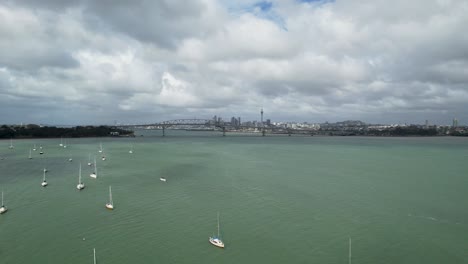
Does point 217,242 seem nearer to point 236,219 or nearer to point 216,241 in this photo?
point 216,241

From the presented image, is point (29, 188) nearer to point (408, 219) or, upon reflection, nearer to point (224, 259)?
point (224, 259)

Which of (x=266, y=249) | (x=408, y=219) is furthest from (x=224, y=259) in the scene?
(x=408, y=219)

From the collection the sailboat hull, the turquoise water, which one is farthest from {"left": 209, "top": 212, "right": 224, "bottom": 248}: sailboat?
the turquoise water

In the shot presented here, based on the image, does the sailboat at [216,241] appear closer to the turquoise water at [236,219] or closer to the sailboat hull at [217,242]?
the sailboat hull at [217,242]

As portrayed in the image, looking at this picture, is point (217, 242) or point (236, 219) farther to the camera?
point (236, 219)

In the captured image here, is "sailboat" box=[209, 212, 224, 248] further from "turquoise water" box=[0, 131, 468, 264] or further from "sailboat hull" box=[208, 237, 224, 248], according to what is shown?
"turquoise water" box=[0, 131, 468, 264]

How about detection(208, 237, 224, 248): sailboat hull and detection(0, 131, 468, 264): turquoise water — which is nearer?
detection(0, 131, 468, 264): turquoise water

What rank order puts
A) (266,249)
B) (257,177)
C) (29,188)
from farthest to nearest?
(257,177) < (29,188) < (266,249)

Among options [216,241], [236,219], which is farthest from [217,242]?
[236,219]

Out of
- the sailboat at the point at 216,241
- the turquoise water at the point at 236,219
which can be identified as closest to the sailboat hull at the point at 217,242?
the sailboat at the point at 216,241

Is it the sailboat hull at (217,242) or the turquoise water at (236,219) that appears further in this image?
the sailboat hull at (217,242)

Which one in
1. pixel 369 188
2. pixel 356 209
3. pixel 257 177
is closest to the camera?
pixel 356 209
